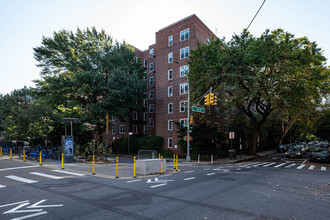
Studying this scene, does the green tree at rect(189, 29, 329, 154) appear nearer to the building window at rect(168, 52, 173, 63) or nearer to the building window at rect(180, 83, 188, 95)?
the building window at rect(180, 83, 188, 95)

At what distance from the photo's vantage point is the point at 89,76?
2986 cm

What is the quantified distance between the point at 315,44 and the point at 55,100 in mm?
37225

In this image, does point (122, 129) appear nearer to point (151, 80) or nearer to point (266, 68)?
point (151, 80)

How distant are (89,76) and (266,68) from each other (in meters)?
23.6

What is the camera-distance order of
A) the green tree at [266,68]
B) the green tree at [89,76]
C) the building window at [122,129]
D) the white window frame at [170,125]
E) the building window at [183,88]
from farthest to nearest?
1. the building window at [122,129]
2. the white window frame at [170,125]
3. the building window at [183,88]
4. the green tree at [89,76]
5. the green tree at [266,68]

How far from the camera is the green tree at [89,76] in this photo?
30.9m

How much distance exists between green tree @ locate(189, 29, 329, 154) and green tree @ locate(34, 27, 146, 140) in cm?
1299

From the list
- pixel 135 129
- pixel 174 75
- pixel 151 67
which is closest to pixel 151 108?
pixel 135 129

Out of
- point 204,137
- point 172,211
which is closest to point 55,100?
point 204,137

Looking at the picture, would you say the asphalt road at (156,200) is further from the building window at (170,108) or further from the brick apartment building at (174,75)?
the building window at (170,108)

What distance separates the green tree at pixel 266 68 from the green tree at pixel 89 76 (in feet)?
42.6

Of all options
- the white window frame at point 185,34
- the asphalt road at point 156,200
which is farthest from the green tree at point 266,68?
the asphalt road at point 156,200

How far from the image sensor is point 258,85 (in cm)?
2200

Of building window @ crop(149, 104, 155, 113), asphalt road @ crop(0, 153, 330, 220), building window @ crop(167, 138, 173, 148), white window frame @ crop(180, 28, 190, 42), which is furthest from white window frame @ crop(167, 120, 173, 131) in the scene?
asphalt road @ crop(0, 153, 330, 220)
